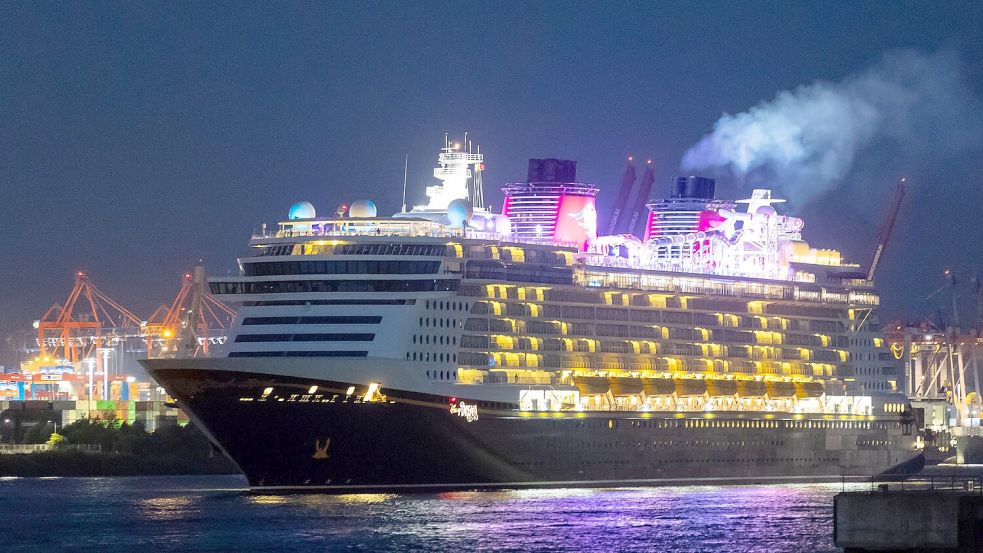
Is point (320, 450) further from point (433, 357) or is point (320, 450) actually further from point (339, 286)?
point (339, 286)

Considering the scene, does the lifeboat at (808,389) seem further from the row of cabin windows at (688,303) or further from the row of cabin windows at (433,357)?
the row of cabin windows at (433,357)

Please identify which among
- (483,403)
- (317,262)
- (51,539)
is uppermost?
(317,262)

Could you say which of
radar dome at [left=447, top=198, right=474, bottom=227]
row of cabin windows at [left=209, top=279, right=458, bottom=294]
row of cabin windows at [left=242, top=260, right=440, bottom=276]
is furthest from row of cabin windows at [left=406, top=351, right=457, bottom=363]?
radar dome at [left=447, top=198, right=474, bottom=227]

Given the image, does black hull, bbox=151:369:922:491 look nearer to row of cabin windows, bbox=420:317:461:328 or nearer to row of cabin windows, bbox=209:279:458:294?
row of cabin windows, bbox=420:317:461:328

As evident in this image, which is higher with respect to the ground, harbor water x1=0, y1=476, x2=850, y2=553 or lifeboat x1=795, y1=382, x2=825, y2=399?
lifeboat x1=795, y1=382, x2=825, y2=399

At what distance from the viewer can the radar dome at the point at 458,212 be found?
90312mm

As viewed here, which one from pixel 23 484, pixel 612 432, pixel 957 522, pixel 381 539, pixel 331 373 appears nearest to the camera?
pixel 957 522

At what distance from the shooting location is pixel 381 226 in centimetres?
8694

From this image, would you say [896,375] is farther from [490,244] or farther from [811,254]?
[490,244]

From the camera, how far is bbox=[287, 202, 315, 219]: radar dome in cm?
8819

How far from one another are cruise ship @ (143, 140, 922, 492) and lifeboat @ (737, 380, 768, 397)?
0.10 meters

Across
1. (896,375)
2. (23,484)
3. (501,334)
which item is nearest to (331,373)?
(501,334)

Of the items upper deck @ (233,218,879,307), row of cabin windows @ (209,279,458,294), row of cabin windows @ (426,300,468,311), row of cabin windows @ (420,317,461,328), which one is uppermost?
upper deck @ (233,218,879,307)

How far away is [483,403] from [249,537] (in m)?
20.1
